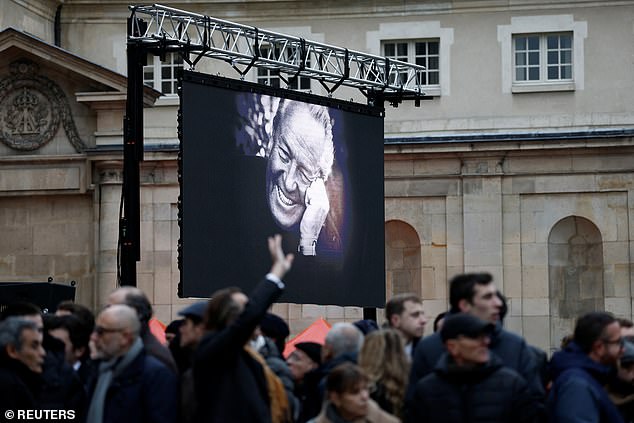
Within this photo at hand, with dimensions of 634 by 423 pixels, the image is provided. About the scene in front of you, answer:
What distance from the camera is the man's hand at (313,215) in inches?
1026

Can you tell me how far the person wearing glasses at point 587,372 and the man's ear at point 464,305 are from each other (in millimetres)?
634

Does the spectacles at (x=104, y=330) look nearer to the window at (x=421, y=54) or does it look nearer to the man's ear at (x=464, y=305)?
the man's ear at (x=464, y=305)

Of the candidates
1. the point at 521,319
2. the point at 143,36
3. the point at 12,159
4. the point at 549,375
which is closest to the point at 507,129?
the point at 521,319

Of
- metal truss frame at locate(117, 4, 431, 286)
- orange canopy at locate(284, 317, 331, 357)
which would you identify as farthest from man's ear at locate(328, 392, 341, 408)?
metal truss frame at locate(117, 4, 431, 286)

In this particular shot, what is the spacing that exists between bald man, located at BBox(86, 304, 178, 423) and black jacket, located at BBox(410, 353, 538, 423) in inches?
62.5

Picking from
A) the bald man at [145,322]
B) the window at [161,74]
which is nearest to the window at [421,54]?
the window at [161,74]

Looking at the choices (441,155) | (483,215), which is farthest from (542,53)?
(483,215)

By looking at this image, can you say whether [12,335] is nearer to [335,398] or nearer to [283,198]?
[335,398]

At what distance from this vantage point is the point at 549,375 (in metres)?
11.4

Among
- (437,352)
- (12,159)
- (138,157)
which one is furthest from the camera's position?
(12,159)

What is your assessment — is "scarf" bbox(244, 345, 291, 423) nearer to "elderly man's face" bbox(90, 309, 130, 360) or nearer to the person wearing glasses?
"elderly man's face" bbox(90, 309, 130, 360)

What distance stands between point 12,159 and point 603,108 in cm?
1054

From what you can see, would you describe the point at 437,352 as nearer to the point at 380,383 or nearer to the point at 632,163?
the point at 380,383

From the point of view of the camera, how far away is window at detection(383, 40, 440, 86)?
33312 mm
